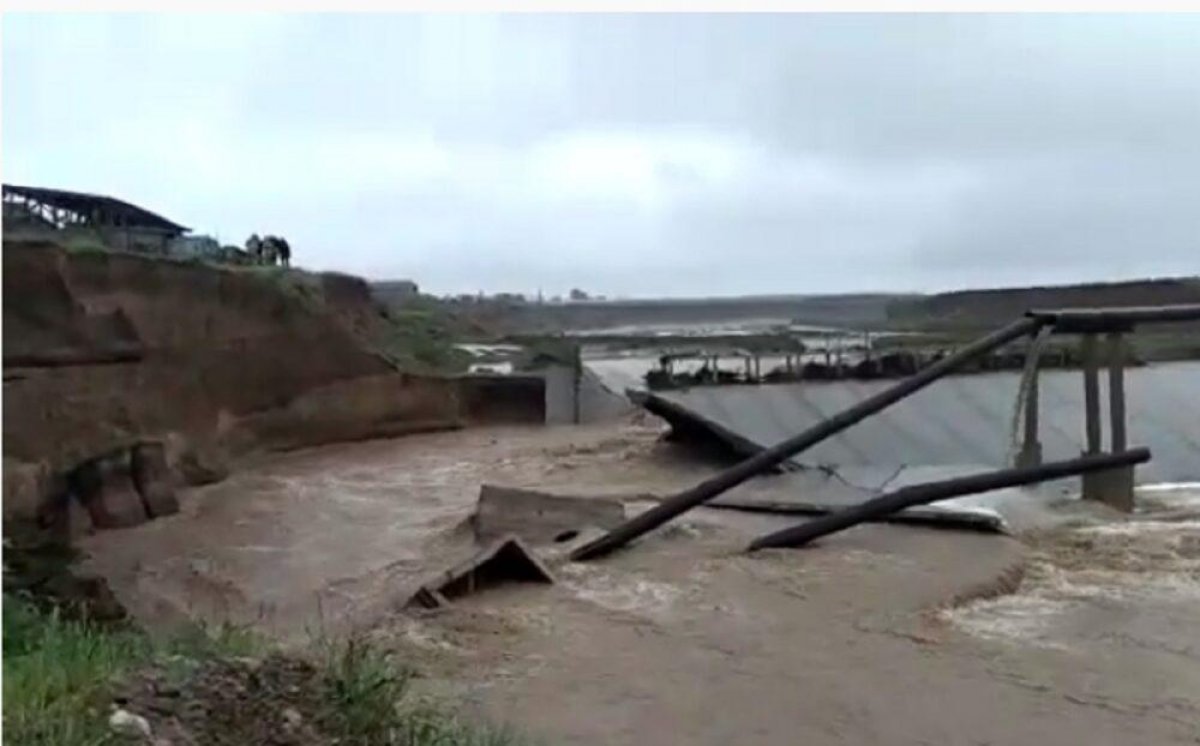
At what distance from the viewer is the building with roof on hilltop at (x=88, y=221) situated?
1814cm

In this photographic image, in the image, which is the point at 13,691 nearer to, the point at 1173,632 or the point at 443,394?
the point at 1173,632

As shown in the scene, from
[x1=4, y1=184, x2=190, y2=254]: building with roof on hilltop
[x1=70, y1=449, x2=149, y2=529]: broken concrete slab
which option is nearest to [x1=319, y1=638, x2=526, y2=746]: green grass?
[x1=70, y1=449, x2=149, y2=529]: broken concrete slab

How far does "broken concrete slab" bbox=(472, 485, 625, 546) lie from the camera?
12180 millimetres

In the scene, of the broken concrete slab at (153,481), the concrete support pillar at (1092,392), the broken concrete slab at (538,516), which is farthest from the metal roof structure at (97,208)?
the concrete support pillar at (1092,392)

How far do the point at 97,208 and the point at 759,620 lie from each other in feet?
51.3

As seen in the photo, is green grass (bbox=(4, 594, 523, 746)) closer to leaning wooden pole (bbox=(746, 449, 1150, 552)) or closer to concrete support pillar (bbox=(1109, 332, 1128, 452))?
leaning wooden pole (bbox=(746, 449, 1150, 552))

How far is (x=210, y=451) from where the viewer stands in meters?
19.7

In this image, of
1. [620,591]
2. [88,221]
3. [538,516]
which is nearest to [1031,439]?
[538,516]

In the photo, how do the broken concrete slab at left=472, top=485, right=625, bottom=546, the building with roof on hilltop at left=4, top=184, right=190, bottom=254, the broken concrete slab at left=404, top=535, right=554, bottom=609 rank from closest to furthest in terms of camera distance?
1. the broken concrete slab at left=404, top=535, right=554, bottom=609
2. the broken concrete slab at left=472, top=485, right=625, bottom=546
3. the building with roof on hilltop at left=4, top=184, right=190, bottom=254

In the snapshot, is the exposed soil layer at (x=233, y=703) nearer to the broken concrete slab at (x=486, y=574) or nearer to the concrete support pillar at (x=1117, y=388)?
the broken concrete slab at (x=486, y=574)

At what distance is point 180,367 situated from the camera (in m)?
19.7

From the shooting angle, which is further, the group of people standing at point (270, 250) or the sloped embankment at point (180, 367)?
the group of people standing at point (270, 250)

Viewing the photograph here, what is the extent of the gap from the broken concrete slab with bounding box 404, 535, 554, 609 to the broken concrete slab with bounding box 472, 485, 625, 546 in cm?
183

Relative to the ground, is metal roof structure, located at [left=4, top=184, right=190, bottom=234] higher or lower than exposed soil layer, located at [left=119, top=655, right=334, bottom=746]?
higher
